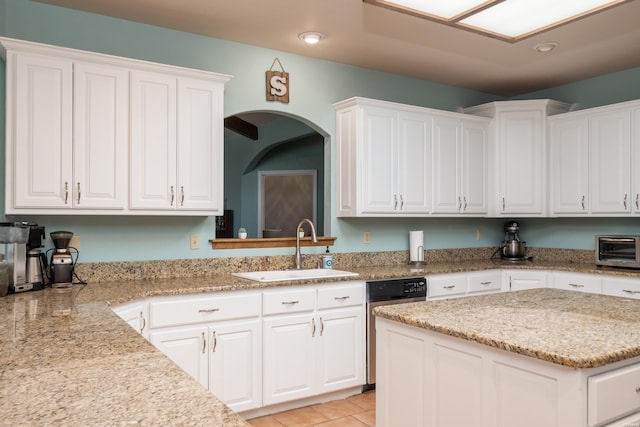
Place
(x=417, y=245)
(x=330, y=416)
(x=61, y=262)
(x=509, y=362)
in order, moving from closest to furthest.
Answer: (x=509, y=362)
(x=61, y=262)
(x=330, y=416)
(x=417, y=245)

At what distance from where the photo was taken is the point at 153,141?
10.4ft

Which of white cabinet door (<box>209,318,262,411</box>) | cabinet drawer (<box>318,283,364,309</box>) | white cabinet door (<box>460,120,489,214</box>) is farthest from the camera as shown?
white cabinet door (<box>460,120,489,214</box>)

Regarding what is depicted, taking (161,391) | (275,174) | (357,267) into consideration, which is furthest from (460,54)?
(275,174)

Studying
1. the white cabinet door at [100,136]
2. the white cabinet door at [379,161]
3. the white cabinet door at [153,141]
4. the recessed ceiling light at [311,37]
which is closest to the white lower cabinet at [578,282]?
the white cabinet door at [379,161]

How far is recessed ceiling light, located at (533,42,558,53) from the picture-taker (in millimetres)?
3820

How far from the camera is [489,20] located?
8.71 feet

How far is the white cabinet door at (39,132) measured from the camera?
9.03 ft

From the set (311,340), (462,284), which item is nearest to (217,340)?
(311,340)

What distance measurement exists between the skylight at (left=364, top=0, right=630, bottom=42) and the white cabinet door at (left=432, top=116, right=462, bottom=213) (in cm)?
169

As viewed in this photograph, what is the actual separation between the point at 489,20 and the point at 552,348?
5.84 feet

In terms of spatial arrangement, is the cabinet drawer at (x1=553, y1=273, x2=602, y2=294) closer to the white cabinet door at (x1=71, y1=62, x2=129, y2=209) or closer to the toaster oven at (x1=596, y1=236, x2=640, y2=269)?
the toaster oven at (x1=596, y1=236, x2=640, y2=269)

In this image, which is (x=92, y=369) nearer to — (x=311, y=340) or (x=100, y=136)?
(x=100, y=136)

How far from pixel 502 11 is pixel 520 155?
96.2 inches

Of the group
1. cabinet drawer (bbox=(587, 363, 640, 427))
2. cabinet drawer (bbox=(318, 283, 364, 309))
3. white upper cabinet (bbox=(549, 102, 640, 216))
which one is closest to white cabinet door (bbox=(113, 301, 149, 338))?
cabinet drawer (bbox=(318, 283, 364, 309))
